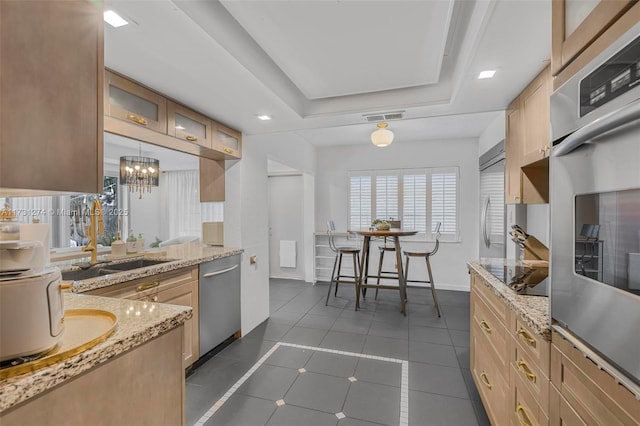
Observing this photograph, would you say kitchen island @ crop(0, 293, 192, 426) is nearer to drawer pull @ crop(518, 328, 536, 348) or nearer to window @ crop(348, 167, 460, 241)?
drawer pull @ crop(518, 328, 536, 348)

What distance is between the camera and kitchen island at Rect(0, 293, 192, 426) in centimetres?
67

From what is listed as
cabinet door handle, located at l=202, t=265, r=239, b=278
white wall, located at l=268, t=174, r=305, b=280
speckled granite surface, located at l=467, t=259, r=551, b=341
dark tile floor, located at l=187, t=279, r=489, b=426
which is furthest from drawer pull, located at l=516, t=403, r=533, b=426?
white wall, located at l=268, t=174, r=305, b=280

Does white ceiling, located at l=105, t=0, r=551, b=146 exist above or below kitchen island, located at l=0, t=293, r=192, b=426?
above

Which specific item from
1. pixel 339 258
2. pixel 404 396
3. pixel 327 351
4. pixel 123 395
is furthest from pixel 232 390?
pixel 339 258

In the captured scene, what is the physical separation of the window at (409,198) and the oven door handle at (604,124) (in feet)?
14.2

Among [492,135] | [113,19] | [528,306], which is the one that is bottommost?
[528,306]

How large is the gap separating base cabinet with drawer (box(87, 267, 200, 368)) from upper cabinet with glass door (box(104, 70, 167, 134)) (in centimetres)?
111

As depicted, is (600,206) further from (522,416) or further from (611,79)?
(522,416)

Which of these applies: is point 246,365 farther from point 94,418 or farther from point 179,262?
point 94,418

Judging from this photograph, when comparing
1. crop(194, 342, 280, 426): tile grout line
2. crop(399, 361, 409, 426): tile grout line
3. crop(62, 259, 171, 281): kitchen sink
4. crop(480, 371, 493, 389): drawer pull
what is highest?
crop(62, 259, 171, 281): kitchen sink

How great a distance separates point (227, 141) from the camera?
9.77 feet

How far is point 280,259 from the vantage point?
5.85m

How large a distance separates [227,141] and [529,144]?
2644mm

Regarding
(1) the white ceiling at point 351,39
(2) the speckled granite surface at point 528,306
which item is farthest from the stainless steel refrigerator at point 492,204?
(2) the speckled granite surface at point 528,306
